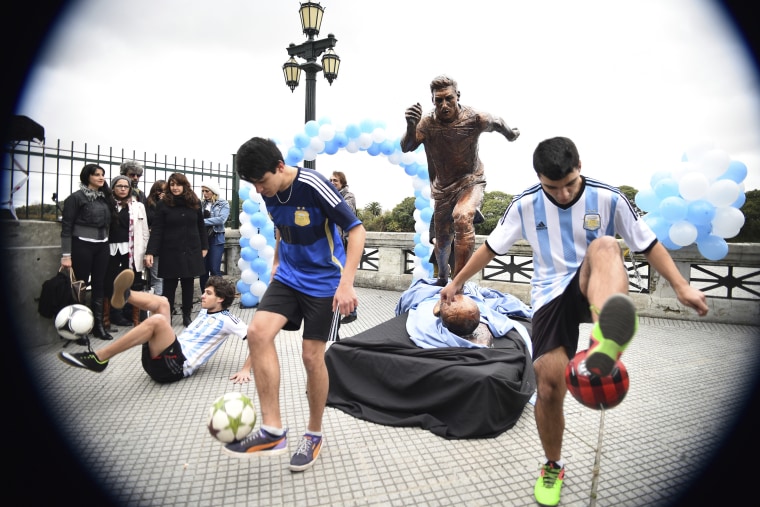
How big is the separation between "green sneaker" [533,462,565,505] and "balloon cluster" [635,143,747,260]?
14.5ft

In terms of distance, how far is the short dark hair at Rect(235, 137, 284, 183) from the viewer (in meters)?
2.20

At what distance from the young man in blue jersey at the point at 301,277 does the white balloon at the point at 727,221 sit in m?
4.96

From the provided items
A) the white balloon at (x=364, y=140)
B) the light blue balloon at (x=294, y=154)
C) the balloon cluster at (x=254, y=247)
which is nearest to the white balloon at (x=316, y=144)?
the light blue balloon at (x=294, y=154)

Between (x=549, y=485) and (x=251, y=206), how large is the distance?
541 centimetres

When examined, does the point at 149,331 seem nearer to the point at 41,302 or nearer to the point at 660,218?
the point at 41,302

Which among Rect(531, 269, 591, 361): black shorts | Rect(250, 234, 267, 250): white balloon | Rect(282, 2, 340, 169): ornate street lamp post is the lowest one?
Rect(531, 269, 591, 361): black shorts

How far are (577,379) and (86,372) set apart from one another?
3.82 m

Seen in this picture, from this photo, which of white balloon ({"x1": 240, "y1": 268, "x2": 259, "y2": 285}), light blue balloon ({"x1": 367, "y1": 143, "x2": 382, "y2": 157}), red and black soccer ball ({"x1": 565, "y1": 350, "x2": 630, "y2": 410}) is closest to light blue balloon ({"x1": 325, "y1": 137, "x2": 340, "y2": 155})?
light blue balloon ({"x1": 367, "y1": 143, "x2": 382, "y2": 157})

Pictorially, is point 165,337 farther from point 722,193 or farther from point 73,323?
point 722,193

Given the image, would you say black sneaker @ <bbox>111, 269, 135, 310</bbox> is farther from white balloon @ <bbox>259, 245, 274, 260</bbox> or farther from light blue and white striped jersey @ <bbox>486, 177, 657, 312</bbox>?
white balloon @ <bbox>259, 245, 274, 260</bbox>

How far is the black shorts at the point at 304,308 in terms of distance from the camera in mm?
2396

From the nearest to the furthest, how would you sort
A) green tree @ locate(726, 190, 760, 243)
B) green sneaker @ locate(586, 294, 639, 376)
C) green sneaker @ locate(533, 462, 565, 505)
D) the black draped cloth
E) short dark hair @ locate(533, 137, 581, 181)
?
green sneaker @ locate(586, 294, 639, 376), short dark hair @ locate(533, 137, 581, 181), green sneaker @ locate(533, 462, 565, 505), the black draped cloth, green tree @ locate(726, 190, 760, 243)

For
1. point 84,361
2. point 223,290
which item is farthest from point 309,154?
point 84,361

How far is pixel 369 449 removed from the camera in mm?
2609
